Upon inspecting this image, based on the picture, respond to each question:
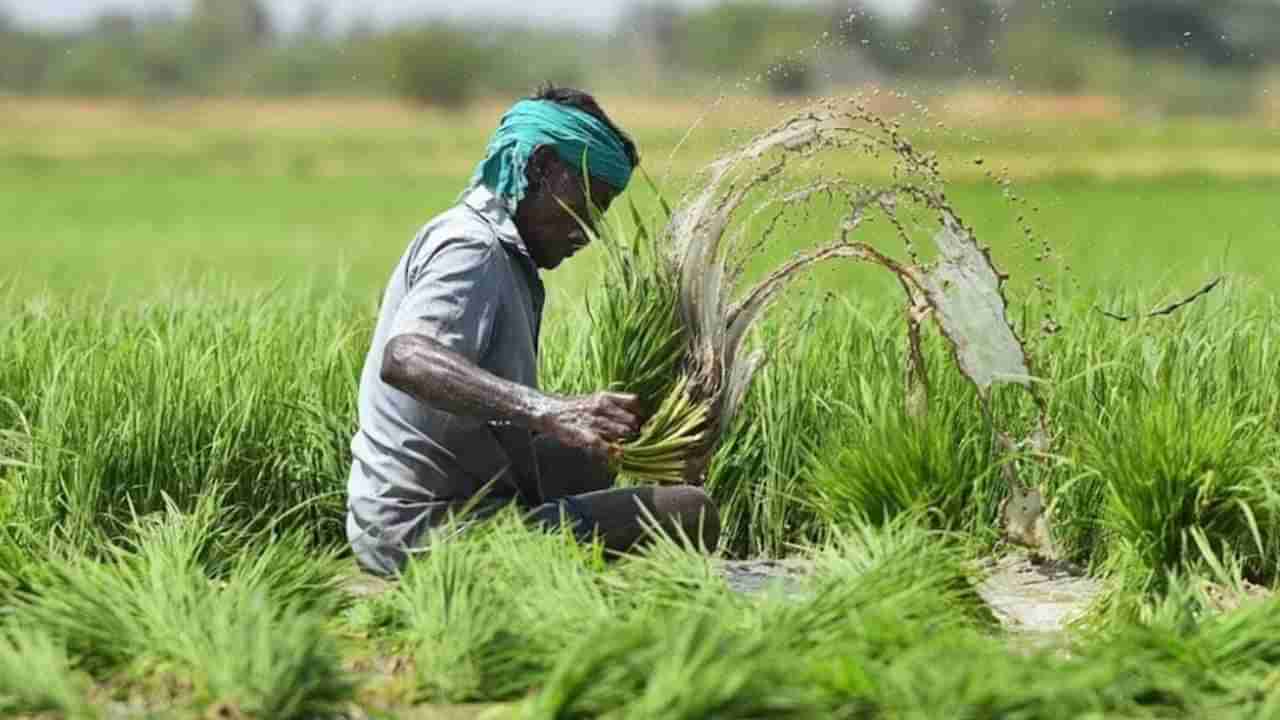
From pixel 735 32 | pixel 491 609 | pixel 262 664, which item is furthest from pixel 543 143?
pixel 735 32

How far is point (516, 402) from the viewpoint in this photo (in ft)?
16.5

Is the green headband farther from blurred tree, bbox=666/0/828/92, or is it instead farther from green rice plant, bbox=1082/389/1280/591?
blurred tree, bbox=666/0/828/92

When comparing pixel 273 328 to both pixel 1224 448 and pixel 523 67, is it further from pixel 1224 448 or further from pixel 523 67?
pixel 523 67

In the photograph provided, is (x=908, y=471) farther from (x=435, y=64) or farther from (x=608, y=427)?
(x=435, y=64)

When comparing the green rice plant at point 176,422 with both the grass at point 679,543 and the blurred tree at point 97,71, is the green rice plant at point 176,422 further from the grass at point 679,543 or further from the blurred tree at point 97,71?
the blurred tree at point 97,71

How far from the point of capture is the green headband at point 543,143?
5.41 metres

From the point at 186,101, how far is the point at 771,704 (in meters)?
99.1

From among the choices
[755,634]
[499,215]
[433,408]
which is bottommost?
[755,634]

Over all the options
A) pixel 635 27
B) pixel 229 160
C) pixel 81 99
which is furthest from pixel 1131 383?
pixel 635 27

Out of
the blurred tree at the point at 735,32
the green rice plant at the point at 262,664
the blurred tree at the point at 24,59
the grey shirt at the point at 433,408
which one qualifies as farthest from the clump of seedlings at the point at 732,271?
the blurred tree at the point at 735,32

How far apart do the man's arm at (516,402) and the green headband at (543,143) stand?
0.59 meters

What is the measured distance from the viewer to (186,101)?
100 meters

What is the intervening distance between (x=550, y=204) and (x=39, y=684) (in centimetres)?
186

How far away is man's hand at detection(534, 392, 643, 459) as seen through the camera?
5020 mm
